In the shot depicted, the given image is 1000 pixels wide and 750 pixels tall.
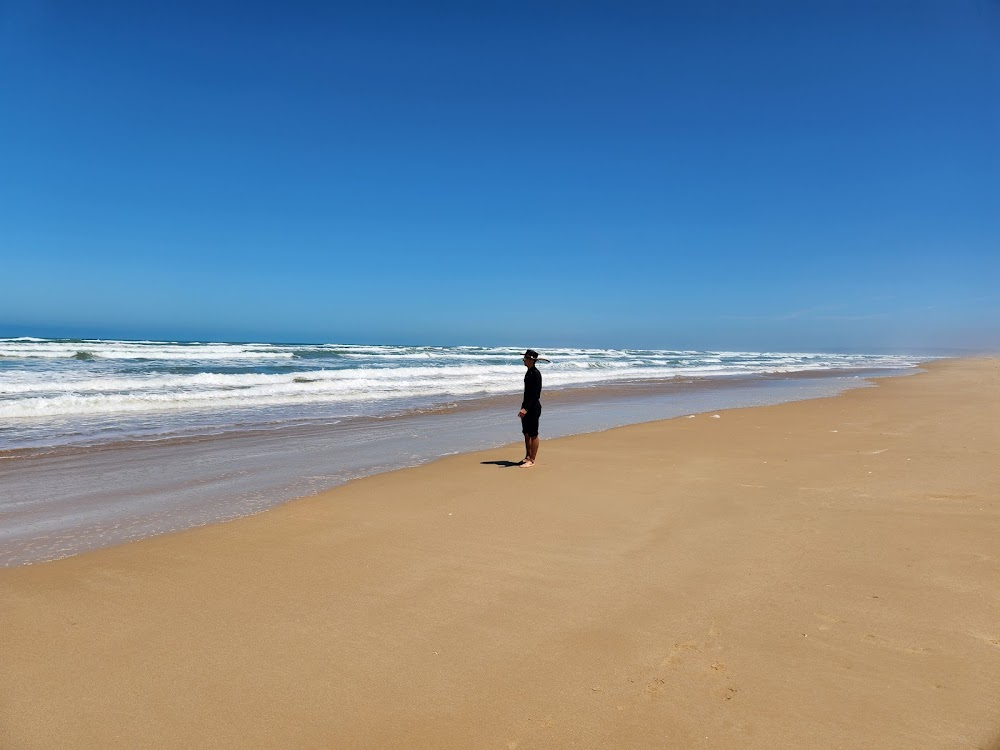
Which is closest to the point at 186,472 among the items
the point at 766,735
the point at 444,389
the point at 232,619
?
the point at 232,619

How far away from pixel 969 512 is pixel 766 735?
438cm

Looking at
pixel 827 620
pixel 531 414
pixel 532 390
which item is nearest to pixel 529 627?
pixel 827 620

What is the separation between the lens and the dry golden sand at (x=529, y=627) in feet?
8.36

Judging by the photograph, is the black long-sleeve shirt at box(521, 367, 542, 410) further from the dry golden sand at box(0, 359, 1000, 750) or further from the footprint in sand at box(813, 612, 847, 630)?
the footprint in sand at box(813, 612, 847, 630)

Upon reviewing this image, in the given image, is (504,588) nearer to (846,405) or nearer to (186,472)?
(186,472)

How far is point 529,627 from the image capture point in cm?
337

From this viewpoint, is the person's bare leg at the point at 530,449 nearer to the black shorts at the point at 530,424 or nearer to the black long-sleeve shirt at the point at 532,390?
the black shorts at the point at 530,424

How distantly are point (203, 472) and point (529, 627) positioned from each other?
6.00 m

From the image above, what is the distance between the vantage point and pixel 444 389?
22047 millimetres

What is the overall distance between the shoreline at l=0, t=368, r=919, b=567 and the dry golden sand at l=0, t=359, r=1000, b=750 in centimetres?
70

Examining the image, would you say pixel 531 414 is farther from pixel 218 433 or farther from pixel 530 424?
A: pixel 218 433

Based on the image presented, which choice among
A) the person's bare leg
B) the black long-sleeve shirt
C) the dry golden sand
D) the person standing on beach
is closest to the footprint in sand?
the dry golden sand

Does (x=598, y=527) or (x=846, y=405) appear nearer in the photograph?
(x=598, y=527)

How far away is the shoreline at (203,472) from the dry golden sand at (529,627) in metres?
0.70
